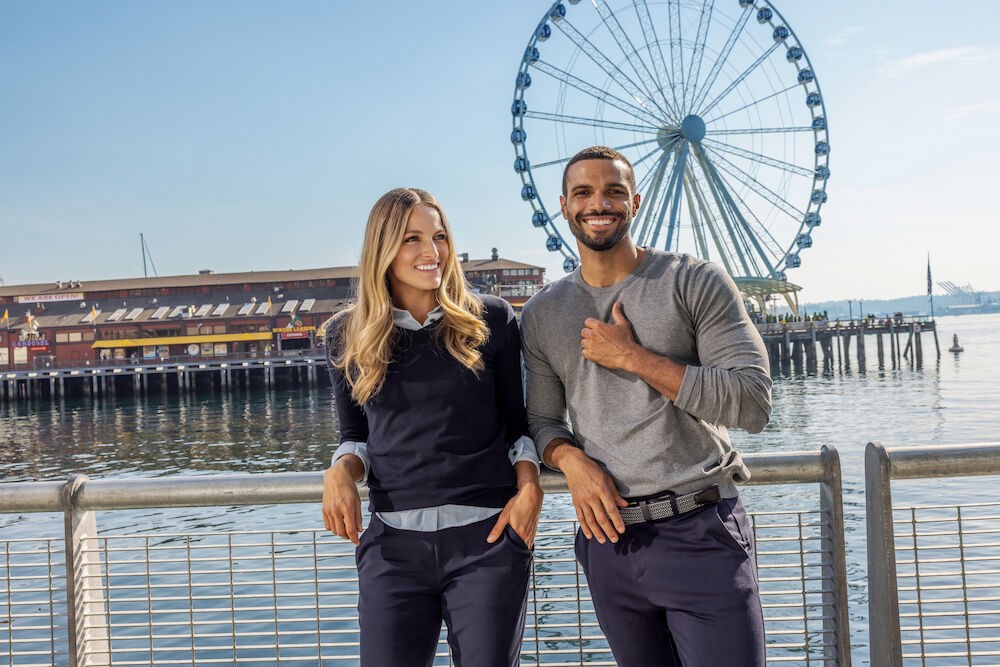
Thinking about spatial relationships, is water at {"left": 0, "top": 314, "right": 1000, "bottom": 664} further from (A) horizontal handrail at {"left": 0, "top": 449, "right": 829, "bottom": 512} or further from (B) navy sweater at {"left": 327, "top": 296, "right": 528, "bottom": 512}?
(B) navy sweater at {"left": 327, "top": 296, "right": 528, "bottom": 512}

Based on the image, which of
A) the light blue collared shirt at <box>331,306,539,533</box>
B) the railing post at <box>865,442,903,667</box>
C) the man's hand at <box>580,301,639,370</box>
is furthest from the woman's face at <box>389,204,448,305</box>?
the railing post at <box>865,442,903,667</box>

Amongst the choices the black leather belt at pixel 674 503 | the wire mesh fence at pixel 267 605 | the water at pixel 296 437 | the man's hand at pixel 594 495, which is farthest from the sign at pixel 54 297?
the black leather belt at pixel 674 503

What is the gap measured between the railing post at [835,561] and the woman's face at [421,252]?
1.31m

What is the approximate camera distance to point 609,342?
2.38 meters

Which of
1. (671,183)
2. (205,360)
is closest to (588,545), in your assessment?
(671,183)

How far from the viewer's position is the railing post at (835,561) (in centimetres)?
275

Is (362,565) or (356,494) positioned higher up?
(356,494)

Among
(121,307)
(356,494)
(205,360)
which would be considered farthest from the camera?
(121,307)

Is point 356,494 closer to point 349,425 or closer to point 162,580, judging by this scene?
point 349,425

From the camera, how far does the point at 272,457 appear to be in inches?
944

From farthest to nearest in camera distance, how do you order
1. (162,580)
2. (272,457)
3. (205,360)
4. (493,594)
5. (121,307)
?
1. (121,307)
2. (205,360)
3. (272,457)
4. (162,580)
5. (493,594)

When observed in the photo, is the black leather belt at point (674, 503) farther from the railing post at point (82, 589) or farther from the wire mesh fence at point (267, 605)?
the railing post at point (82, 589)

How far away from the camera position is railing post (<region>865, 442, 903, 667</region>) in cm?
265

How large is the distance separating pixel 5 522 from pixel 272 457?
886cm
